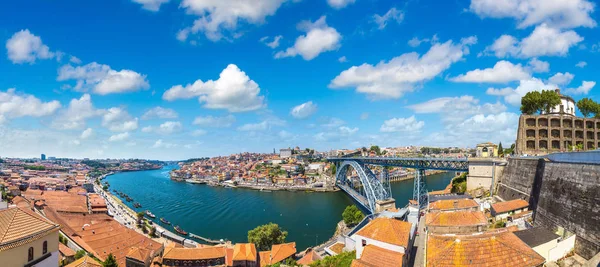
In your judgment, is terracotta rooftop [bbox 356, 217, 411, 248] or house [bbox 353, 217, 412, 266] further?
terracotta rooftop [bbox 356, 217, 411, 248]

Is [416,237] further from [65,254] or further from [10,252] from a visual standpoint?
[65,254]

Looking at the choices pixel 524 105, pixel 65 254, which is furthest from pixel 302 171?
pixel 65 254

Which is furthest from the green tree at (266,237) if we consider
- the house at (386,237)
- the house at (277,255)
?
the house at (386,237)

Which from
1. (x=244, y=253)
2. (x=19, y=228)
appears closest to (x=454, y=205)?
Answer: (x=244, y=253)

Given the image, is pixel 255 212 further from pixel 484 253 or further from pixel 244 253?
pixel 484 253

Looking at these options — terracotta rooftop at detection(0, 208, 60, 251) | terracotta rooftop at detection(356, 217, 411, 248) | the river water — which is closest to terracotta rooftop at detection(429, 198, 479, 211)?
terracotta rooftop at detection(356, 217, 411, 248)

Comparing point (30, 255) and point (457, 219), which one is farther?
point (457, 219)

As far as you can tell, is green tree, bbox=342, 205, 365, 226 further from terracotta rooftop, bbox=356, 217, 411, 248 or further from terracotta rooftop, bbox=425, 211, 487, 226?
terracotta rooftop, bbox=356, 217, 411, 248
